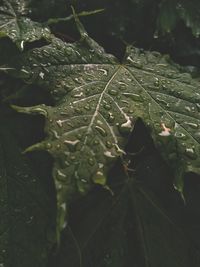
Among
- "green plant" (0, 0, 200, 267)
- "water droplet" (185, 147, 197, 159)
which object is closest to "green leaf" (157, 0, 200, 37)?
"green plant" (0, 0, 200, 267)

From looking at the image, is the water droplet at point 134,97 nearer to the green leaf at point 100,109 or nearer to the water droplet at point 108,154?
the green leaf at point 100,109

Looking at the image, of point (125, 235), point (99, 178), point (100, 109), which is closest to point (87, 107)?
point (100, 109)

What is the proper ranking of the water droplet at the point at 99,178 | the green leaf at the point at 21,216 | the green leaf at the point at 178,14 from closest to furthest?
the water droplet at the point at 99,178 → the green leaf at the point at 21,216 → the green leaf at the point at 178,14

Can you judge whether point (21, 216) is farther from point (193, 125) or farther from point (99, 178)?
point (193, 125)

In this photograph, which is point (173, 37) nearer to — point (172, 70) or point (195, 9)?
point (195, 9)

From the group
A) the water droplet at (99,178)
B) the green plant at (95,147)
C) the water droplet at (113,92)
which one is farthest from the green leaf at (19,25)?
the water droplet at (99,178)

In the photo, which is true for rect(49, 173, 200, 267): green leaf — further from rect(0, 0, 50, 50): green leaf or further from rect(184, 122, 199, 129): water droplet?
rect(0, 0, 50, 50): green leaf
